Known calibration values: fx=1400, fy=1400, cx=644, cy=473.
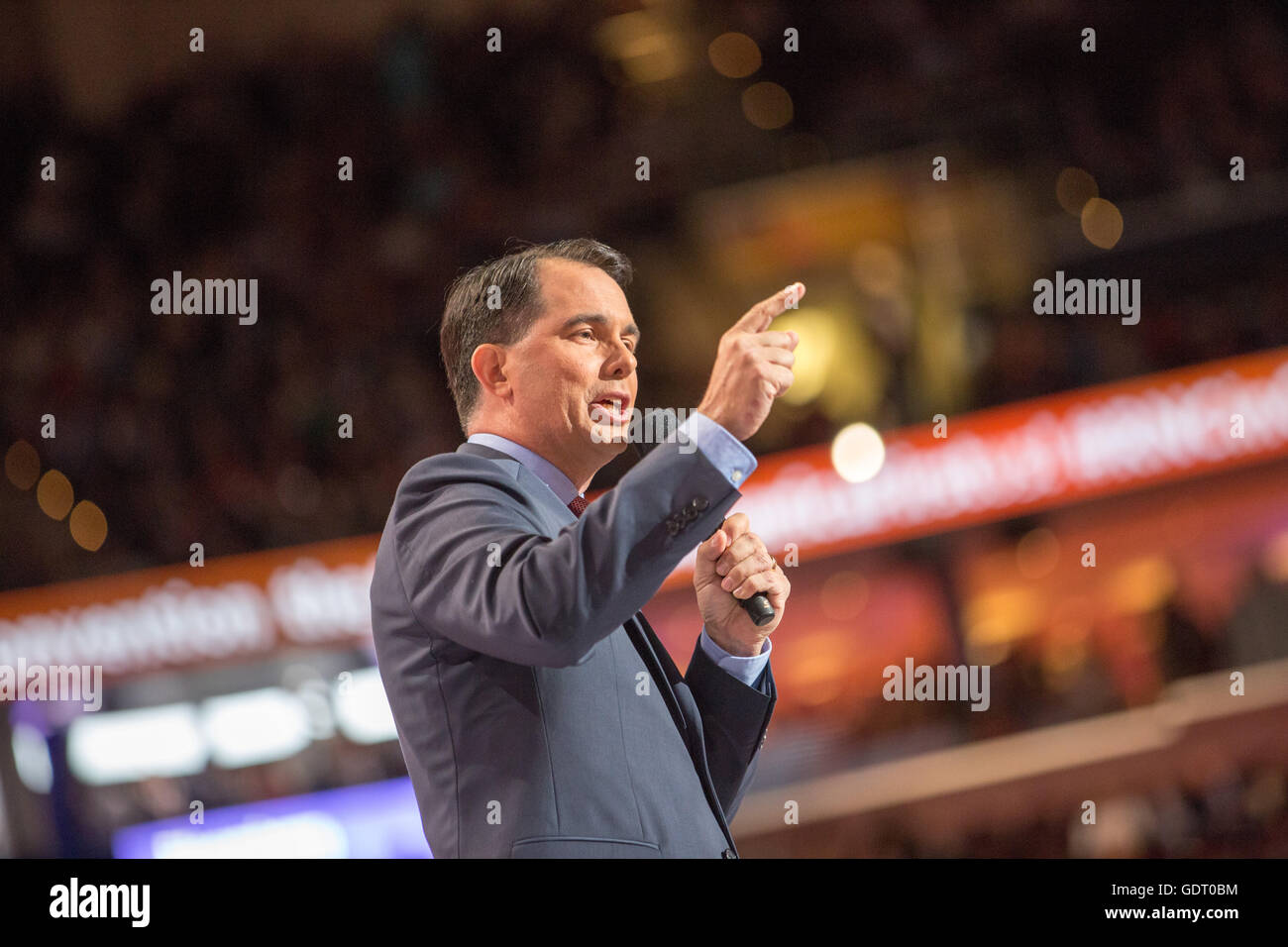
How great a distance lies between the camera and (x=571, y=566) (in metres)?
1.37

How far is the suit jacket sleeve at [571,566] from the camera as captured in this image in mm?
1376

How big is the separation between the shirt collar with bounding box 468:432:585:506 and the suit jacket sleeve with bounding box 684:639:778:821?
0.30 m

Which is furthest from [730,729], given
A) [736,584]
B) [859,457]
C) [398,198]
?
[398,198]

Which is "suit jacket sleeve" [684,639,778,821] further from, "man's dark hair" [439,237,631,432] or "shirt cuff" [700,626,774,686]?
"man's dark hair" [439,237,631,432]

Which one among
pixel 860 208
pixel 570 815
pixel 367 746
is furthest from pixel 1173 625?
pixel 570 815

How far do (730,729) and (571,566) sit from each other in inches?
22.3

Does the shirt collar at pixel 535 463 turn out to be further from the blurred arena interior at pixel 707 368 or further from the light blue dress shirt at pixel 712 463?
the blurred arena interior at pixel 707 368

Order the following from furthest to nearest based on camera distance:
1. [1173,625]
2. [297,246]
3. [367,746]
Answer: [297,246] < [1173,625] < [367,746]

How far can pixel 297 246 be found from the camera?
291 inches

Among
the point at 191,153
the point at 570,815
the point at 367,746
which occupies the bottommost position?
the point at 570,815

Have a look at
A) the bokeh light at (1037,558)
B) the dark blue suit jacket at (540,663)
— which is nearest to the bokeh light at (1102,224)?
the bokeh light at (1037,558)

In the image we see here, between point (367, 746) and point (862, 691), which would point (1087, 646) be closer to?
point (862, 691)

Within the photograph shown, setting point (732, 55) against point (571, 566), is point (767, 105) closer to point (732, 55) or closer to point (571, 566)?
point (732, 55)
